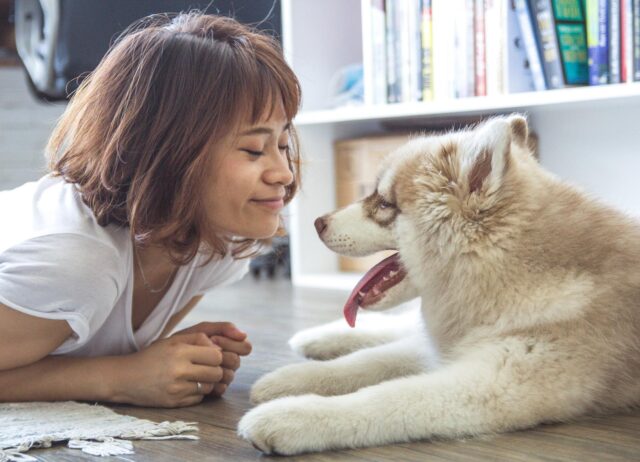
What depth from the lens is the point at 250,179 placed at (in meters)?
1.37

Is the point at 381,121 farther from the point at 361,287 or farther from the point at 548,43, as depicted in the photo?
the point at 361,287

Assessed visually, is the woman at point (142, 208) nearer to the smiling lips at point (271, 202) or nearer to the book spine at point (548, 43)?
the smiling lips at point (271, 202)

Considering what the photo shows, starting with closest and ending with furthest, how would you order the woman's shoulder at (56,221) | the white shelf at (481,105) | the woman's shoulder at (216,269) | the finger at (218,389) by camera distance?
the woman's shoulder at (56,221)
the finger at (218,389)
the woman's shoulder at (216,269)
the white shelf at (481,105)

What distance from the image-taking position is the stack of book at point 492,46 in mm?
2395

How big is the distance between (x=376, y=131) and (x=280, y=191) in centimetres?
178

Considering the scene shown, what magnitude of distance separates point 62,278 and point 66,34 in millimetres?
1511

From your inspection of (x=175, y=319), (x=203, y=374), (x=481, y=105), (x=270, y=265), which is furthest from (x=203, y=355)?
(x=270, y=265)

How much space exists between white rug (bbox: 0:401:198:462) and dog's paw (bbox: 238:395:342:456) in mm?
155

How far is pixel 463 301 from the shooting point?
1.23 m

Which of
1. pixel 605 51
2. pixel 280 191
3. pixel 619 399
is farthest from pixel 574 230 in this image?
pixel 605 51

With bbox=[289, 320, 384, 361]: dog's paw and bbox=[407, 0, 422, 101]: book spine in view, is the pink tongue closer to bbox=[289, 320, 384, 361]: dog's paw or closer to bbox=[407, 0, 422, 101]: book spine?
bbox=[289, 320, 384, 361]: dog's paw

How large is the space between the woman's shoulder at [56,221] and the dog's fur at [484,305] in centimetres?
34

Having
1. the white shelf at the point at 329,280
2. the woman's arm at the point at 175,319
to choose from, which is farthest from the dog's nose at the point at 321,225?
the white shelf at the point at 329,280

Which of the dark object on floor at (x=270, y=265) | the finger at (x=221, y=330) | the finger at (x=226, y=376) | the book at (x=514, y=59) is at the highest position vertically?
the book at (x=514, y=59)
